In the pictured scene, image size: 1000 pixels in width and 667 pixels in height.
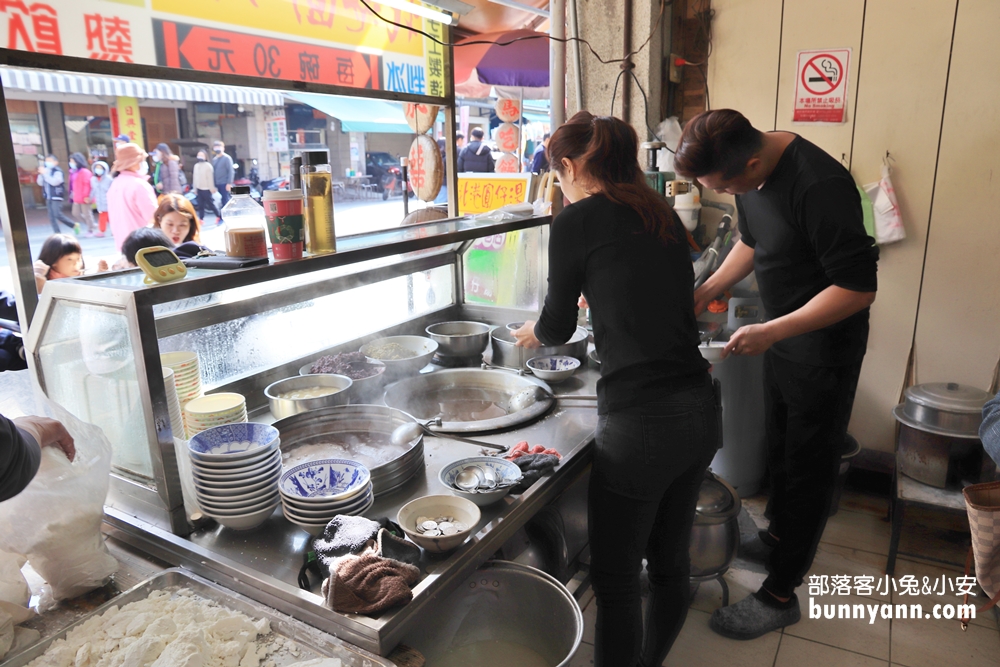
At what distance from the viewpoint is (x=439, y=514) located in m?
1.63

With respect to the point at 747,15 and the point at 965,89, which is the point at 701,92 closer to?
the point at 747,15

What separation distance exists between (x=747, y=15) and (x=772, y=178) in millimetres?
1853

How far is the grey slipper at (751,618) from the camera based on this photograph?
272cm

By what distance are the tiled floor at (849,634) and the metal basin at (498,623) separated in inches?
41.3

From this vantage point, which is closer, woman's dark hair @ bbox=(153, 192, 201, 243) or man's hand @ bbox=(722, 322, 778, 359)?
man's hand @ bbox=(722, 322, 778, 359)

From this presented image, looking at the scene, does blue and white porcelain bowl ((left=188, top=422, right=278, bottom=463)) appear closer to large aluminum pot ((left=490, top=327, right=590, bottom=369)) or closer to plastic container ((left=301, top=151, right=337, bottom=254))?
plastic container ((left=301, top=151, right=337, bottom=254))

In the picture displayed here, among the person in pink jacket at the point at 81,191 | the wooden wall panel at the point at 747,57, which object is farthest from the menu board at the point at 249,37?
the person in pink jacket at the point at 81,191

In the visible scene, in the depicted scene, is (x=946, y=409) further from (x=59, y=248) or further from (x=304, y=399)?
(x=59, y=248)

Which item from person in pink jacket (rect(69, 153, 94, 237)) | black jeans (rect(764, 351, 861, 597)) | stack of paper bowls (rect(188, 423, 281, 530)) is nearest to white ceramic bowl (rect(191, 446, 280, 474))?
stack of paper bowls (rect(188, 423, 281, 530))

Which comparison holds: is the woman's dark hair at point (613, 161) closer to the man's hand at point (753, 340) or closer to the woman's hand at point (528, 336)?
the woman's hand at point (528, 336)

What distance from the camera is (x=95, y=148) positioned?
1477cm

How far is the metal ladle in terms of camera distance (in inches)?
77.2

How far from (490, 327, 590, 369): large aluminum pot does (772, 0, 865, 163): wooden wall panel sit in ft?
6.50

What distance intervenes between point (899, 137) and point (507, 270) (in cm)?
225
